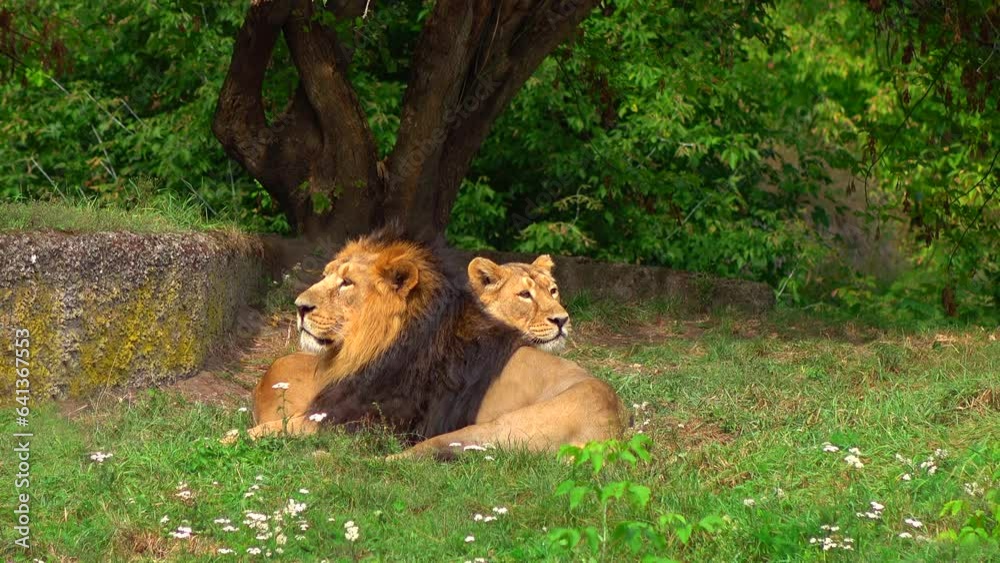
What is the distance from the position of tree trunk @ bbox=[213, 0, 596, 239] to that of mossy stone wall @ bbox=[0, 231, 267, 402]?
172cm

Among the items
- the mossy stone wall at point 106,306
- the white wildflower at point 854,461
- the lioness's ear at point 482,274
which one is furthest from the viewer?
the lioness's ear at point 482,274

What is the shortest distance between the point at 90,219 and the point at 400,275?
2.26 metres

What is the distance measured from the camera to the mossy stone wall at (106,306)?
6.61m

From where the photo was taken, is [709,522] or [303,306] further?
[303,306]

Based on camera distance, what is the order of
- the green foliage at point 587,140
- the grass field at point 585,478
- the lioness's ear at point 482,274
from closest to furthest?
the grass field at point 585,478
the lioness's ear at point 482,274
the green foliage at point 587,140

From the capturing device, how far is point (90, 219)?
7457 millimetres

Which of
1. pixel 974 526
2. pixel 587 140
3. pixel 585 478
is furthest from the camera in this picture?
pixel 587 140

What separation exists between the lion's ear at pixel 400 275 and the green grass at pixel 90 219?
75.7 inches

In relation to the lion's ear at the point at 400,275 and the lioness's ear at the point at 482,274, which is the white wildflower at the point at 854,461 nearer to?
Answer: the lion's ear at the point at 400,275

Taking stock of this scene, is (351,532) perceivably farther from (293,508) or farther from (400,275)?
(400,275)

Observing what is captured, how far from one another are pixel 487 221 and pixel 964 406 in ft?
20.2

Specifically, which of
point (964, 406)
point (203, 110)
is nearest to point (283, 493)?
point (964, 406)

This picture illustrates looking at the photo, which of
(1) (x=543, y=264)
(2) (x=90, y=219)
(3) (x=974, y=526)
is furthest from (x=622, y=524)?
(2) (x=90, y=219)

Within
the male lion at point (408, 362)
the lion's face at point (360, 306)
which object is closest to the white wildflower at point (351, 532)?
the male lion at point (408, 362)
